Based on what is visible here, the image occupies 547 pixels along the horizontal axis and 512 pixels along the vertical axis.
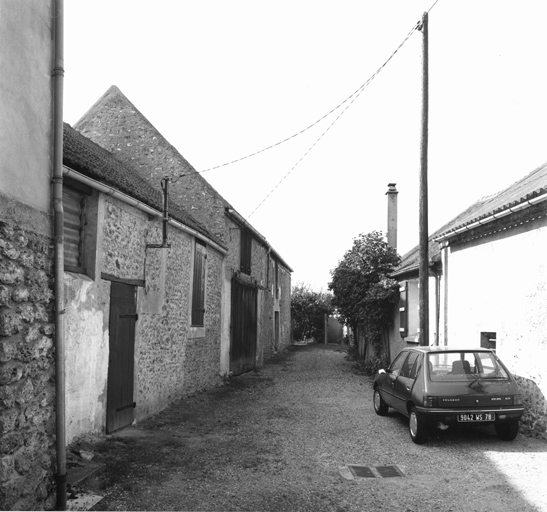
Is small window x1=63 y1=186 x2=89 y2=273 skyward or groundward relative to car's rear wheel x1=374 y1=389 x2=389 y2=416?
skyward

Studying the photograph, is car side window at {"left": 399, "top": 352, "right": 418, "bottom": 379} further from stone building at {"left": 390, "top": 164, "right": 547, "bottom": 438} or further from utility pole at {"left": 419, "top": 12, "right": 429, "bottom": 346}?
utility pole at {"left": 419, "top": 12, "right": 429, "bottom": 346}

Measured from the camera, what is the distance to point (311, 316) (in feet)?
136

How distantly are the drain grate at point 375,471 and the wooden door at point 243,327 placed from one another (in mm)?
10164

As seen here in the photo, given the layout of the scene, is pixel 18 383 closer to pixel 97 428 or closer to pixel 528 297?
pixel 97 428

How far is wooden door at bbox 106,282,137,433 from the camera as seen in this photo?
8102mm

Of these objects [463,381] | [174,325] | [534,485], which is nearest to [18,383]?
[534,485]

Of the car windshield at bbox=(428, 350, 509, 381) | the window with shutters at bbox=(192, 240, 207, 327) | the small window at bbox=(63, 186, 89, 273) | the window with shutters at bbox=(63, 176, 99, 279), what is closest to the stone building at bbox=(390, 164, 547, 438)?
the car windshield at bbox=(428, 350, 509, 381)

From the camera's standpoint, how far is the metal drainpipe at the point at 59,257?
16.2 feet

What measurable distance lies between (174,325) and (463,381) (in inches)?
229

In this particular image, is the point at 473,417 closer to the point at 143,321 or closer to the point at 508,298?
the point at 508,298

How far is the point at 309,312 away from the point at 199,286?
28637 mm

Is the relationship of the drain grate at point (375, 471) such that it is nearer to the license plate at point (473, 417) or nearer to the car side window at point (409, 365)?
the license plate at point (473, 417)

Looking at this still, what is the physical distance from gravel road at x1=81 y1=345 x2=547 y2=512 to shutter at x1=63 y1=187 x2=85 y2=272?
237cm

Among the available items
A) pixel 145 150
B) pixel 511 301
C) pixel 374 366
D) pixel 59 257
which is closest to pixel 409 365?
pixel 511 301
